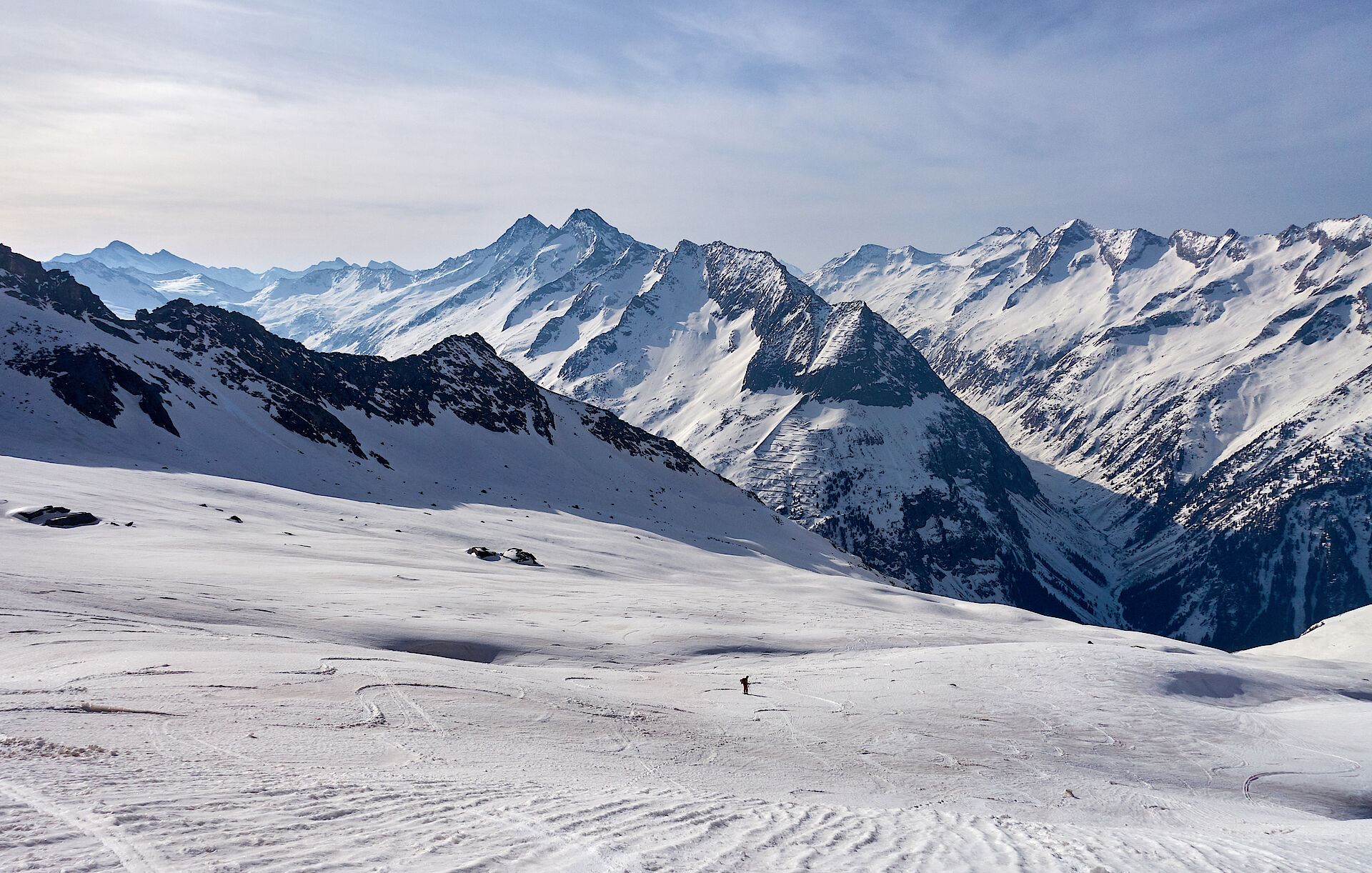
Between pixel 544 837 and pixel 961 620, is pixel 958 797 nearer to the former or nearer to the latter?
pixel 544 837

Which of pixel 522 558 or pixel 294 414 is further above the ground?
pixel 294 414

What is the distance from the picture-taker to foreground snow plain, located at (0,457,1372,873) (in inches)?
382

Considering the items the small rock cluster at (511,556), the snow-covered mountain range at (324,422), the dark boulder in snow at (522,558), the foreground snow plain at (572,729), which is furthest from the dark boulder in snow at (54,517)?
the snow-covered mountain range at (324,422)

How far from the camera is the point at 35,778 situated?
9.29m

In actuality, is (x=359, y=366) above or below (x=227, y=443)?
above

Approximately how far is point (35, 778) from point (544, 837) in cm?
654

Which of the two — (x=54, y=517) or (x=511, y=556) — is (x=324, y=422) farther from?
(x=54, y=517)

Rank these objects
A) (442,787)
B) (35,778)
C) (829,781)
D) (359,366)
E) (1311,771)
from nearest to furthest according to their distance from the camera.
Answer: (35,778), (442,787), (829,781), (1311,771), (359,366)

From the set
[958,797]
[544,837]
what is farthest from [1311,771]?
[544,837]

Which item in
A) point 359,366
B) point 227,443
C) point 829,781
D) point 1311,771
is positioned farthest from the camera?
point 359,366

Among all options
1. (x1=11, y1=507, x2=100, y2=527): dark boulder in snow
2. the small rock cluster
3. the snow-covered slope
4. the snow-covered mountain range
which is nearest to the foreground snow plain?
(x1=11, y1=507, x2=100, y2=527): dark boulder in snow

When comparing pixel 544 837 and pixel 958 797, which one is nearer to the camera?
pixel 544 837

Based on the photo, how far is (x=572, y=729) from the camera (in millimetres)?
17141

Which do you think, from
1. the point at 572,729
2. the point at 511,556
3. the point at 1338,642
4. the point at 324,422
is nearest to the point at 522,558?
the point at 511,556
